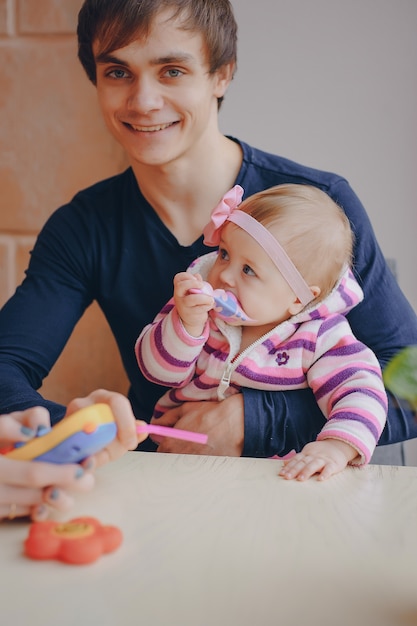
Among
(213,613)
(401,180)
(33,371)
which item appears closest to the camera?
(213,613)

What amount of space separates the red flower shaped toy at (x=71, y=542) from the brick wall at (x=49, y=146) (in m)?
1.68

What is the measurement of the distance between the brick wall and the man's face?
866mm

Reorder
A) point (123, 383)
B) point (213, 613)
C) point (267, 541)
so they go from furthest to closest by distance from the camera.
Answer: point (123, 383) < point (267, 541) < point (213, 613)

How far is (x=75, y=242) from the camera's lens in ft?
5.08

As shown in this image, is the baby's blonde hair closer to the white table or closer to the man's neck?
the man's neck

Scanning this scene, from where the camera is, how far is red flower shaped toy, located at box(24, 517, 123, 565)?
715mm

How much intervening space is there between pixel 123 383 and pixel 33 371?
39.2 inches

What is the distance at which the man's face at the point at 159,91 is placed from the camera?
137 centimetres

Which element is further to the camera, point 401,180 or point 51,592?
point 401,180

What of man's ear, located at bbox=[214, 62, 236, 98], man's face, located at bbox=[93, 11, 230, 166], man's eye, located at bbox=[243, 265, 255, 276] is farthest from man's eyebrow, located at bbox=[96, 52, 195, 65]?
man's eye, located at bbox=[243, 265, 255, 276]

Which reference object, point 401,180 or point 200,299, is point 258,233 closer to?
point 200,299

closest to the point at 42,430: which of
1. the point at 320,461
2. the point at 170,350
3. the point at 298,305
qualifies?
the point at 320,461

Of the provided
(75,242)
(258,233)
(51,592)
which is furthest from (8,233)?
(51,592)

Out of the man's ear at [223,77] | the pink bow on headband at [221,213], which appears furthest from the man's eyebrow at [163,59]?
the pink bow on headband at [221,213]
